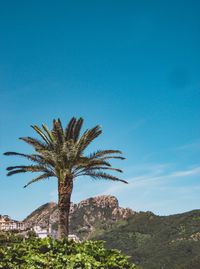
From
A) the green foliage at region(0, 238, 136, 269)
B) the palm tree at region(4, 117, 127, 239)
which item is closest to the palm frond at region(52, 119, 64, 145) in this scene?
the palm tree at region(4, 117, 127, 239)

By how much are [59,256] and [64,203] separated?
27.0 ft

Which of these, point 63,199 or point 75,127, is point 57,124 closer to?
point 75,127

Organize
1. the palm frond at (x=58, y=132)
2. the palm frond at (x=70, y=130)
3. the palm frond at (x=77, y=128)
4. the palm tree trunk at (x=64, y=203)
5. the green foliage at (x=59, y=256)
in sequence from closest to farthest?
1. the green foliage at (x=59, y=256)
2. the palm tree trunk at (x=64, y=203)
3. the palm frond at (x=58, y=132)
4. the palm frond at (x=70, y=130)
5. the palm frond at (x=77, y=128)

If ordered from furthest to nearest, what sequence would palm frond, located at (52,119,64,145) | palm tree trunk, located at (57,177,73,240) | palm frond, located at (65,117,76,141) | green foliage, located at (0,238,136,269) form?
palm frond, located at (65,117,76,141), palm frond, located at (52,119,64,145), palm tree trunk, located at (57,177,73,240), green foliage, located at (0,238,136,269)

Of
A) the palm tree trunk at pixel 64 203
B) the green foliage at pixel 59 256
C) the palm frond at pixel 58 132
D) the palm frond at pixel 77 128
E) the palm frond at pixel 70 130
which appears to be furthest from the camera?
the palm frond at pixel 77 128

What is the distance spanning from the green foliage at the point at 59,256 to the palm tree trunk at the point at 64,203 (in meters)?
6.51

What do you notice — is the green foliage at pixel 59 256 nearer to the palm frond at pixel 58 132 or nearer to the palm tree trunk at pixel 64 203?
the palm tree trunk at pixel 64 203

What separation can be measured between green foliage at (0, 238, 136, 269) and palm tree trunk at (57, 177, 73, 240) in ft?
21.3

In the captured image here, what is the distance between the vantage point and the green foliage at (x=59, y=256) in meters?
10.7

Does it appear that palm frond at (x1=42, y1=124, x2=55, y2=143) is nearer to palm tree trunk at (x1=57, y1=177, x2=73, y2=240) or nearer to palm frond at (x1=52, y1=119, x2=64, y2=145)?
palm frond at (x1=52, y1=119, x2=64, y2=145)

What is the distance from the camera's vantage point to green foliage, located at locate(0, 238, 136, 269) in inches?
421

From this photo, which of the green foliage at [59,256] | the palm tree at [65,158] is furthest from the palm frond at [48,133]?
the green foliage at [59,256]

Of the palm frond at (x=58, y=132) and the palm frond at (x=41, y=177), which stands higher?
the palm frond at (x=58, y=132)

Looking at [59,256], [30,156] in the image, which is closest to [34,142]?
[30,156]
